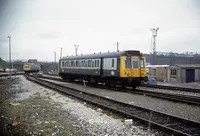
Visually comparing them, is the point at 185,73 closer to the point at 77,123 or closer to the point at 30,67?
the point at 77,123

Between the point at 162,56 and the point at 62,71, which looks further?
the point at 162,56

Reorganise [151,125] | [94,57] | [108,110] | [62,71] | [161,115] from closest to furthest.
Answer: [151,125], [161,115], [108,110], [94,57], [62,71]

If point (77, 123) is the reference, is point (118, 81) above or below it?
above

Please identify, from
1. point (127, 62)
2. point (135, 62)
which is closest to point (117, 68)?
point (127, 62)

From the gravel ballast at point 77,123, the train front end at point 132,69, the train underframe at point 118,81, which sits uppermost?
the train front end at point 132,69

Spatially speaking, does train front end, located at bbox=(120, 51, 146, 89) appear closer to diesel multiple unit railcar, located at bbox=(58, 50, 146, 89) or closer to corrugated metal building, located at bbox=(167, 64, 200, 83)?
diesel multiple unit railcar, located at bbox=(58, 50, 146, 89)

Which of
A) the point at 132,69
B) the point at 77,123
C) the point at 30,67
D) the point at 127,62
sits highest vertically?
the point at 127,62

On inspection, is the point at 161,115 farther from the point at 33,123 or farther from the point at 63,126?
the point at 33,123

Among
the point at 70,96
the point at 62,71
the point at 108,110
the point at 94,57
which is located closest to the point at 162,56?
the point at 62,71

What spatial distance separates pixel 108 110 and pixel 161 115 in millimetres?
2488

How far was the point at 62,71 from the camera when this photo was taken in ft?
107

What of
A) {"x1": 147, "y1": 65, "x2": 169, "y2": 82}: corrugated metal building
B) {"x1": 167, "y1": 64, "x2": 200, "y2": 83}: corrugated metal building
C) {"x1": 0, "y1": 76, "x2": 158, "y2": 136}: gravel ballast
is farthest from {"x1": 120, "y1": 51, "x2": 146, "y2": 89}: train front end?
{"x1": 147, "y1": 65, "x2": 169, "y2": 82}: corrugated metal building

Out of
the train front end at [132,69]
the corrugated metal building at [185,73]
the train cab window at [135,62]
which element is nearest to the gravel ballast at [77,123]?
the train front end at [132,69]

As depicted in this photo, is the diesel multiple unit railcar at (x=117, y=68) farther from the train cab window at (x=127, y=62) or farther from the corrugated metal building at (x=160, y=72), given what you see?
the corrugated metal building at (x=160, y=72)
